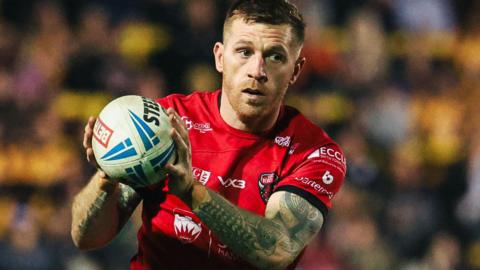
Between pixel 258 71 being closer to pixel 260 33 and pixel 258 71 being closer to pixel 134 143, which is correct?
pixel 260 33

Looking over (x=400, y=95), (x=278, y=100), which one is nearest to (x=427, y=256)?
(x=400, y=95)

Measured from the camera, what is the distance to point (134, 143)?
14.5ft

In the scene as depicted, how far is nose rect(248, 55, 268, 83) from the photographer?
4.86 m

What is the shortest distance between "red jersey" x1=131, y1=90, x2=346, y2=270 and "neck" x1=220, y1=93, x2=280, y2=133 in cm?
3

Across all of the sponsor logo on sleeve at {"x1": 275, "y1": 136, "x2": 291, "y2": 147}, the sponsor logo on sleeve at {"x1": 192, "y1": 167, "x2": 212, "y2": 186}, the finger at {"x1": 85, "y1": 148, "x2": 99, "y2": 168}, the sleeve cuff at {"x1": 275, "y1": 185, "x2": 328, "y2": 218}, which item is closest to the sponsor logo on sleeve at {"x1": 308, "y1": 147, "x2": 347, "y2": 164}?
the sponsor logo on sleeve at {"x1": 275, "y1": 136, "x2": 291, "y2": 147}

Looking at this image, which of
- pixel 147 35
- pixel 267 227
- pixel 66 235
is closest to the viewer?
pixel 267 227

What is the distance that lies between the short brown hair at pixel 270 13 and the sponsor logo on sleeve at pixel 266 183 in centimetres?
71

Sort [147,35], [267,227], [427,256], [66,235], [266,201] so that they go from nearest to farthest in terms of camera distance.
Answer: [267,227], [266,201], [66,235], [427,256], [147,35]

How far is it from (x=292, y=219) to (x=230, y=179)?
0.41 m

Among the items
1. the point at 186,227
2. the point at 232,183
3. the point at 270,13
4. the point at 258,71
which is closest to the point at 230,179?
the point at 232,183

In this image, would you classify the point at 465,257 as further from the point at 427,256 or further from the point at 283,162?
the point at 283,162

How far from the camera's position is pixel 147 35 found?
12.3 meters

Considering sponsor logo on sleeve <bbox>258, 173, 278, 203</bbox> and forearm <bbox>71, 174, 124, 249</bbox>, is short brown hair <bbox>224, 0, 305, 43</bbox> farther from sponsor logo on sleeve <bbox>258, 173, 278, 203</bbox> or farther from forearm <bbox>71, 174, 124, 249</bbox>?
forearm <bbox>71, 174, 124, 249</bbox>

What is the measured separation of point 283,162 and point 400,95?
749cm
